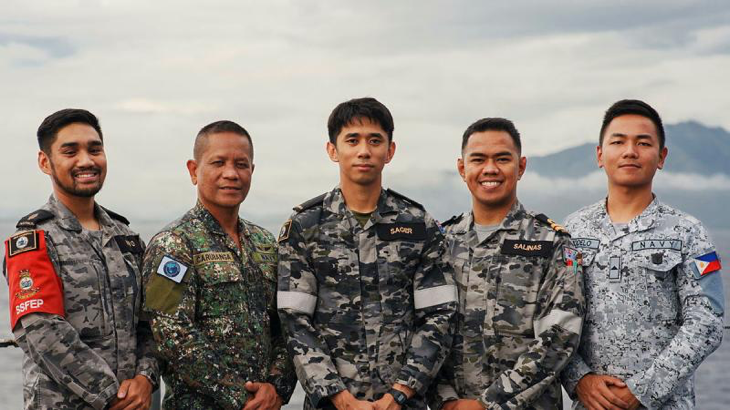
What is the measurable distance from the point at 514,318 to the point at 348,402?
1201mm

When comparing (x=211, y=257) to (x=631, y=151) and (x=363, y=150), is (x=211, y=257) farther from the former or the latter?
(x=631, y=151)

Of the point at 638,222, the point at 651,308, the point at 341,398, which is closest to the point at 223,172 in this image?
the point at 341,398

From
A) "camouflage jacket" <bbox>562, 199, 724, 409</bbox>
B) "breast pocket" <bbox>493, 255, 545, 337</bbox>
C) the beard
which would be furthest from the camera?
"breast pocket" <bbox>493, 255, 545, 337</bbox>

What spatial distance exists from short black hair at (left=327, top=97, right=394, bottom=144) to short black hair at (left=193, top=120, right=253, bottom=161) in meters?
0.56

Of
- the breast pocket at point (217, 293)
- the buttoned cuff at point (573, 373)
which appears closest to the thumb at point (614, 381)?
the buttoned cuff at point (573, 373)

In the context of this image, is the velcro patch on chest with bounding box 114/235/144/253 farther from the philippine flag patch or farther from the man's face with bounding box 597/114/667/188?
the philippine flag patch

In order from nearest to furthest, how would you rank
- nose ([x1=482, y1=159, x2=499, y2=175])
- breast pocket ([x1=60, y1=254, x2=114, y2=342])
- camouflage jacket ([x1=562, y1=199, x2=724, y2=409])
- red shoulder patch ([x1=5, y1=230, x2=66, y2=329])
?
red shoulder patch ([x1=5, y1=230, x2=66, y2=329])
breast pocket ([x1=60, y1=254, x2=114, y2=342])
camouflage jacket ([x1=562, y1=199, x2=724, y2=409])
nose ([x1=482, y1=159, x2=499, y2=175])

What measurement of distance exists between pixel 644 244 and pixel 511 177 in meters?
0.96

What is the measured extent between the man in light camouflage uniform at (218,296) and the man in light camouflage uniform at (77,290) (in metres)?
0.20

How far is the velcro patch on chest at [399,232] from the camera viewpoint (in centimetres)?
500

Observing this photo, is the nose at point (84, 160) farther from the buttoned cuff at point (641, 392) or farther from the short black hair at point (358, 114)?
the buttoned cuff at point (641, 392)

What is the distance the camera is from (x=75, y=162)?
4898 mm

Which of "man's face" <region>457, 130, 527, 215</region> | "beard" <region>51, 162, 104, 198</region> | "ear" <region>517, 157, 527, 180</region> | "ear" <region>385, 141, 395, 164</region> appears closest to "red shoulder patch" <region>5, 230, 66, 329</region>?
"beard" <region>51, 162, 104, 198</region>

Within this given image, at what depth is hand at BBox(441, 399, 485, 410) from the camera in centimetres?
500
